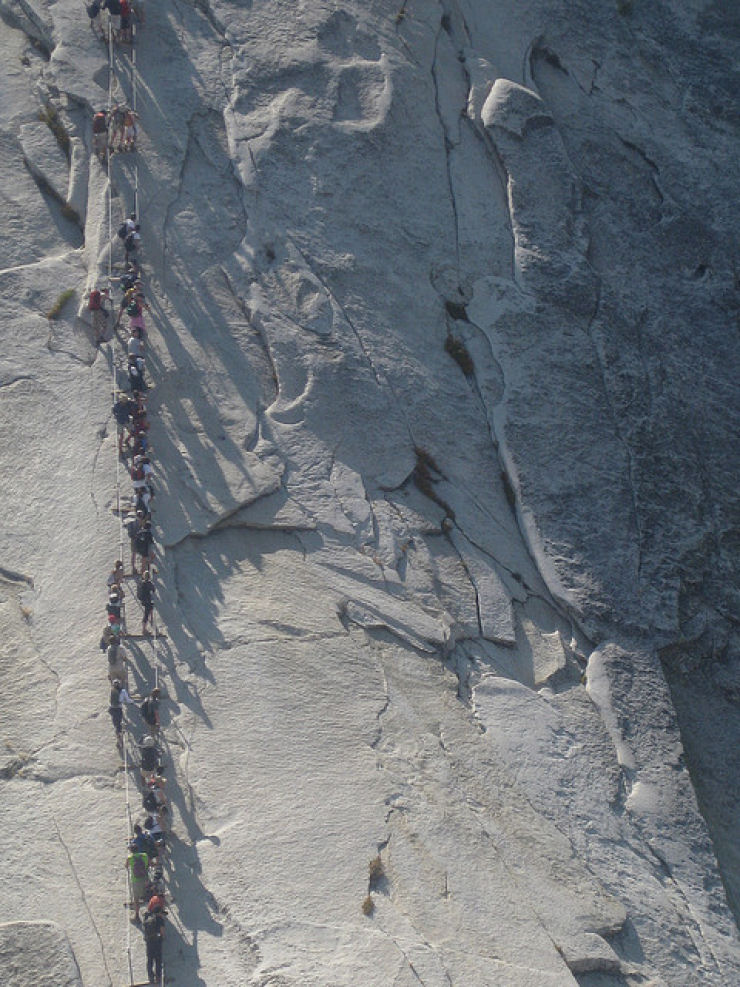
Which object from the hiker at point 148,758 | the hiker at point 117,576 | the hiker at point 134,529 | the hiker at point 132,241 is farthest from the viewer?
the hiker at point 132,241

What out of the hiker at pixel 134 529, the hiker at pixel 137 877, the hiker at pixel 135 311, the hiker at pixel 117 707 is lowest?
the hiker at pixel 137 877

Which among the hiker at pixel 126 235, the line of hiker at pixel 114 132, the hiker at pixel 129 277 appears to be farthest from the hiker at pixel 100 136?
the hiker at pixel 129 277

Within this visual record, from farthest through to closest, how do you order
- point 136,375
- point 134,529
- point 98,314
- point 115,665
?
point 98,314 → point 136,375 → point 134,529 → point 115,665

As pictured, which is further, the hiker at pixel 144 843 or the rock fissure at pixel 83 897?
the hiker at pixel 144 843

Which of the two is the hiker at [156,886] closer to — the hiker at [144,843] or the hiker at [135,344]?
the hiker at [144,843]

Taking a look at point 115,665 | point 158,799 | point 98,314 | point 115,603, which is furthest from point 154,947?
point 98,314

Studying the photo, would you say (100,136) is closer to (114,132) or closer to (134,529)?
(114,132)
